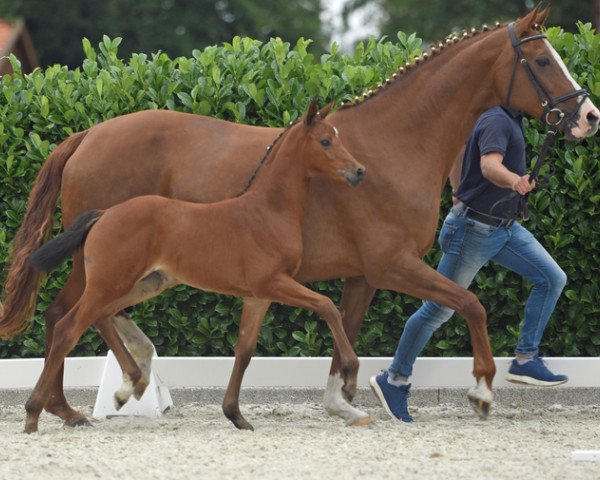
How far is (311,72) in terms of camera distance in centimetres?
829

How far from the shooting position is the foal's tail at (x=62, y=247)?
692 cm

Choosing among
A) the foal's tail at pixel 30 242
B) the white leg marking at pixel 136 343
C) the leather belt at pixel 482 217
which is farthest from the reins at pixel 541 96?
the foal's tail at pixel 30 242

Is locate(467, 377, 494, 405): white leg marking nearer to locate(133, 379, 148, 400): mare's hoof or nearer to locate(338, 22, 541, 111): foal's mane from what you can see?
locate(338, 22, 541, 111): foal's mane

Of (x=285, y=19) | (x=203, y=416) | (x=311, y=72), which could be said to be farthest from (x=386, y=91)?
(x=285, y=19)

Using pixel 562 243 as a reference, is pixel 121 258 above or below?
below

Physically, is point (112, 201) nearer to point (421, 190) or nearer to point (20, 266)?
point (20, 266)

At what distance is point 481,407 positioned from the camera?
23.2ft

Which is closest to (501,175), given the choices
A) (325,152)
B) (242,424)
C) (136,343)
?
(325,152)

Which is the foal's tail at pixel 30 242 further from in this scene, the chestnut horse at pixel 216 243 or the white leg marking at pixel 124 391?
the white leg marking at pixel 124 391

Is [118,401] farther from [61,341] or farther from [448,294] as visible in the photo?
[448,294]

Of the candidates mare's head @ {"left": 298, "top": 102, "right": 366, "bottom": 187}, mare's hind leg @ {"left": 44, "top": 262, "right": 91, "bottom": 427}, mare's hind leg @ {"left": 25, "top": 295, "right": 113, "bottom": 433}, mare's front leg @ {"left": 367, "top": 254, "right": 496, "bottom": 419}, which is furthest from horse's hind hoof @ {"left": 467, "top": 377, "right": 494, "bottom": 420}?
mare's hind leg @ {"left": 44, "top": 262, "right": 91, "bottom": 427}

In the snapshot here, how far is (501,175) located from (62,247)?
2.27 m

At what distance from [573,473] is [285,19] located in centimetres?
3742

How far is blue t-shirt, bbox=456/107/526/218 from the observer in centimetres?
714
